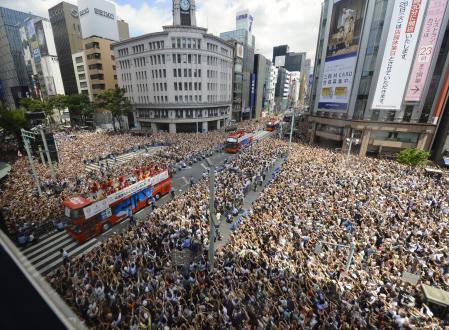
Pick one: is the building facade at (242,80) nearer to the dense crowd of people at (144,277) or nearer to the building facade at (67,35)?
the building facade at (67,35)

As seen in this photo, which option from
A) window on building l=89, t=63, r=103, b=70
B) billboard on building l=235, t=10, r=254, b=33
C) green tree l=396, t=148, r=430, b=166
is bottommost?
green tree l=396, t=148, r=430, b=166

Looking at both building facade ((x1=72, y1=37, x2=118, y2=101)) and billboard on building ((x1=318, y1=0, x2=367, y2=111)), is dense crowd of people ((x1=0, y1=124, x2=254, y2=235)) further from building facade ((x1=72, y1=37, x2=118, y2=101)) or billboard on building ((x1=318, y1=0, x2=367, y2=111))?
building facade ((x1=72, y1=37, x2=118, y2=101))

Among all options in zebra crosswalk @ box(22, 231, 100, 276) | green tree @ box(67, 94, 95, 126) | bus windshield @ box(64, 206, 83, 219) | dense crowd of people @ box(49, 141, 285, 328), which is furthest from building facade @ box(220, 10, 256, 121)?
zebra crosswalk @ box(22, 231, 100, 276)

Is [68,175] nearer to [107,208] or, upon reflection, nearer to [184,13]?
[107,208]

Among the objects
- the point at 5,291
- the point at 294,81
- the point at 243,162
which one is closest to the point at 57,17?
the point at 243,162

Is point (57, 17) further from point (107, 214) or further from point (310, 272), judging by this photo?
point (310, 272)

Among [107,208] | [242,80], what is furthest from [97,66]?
[107,208]
